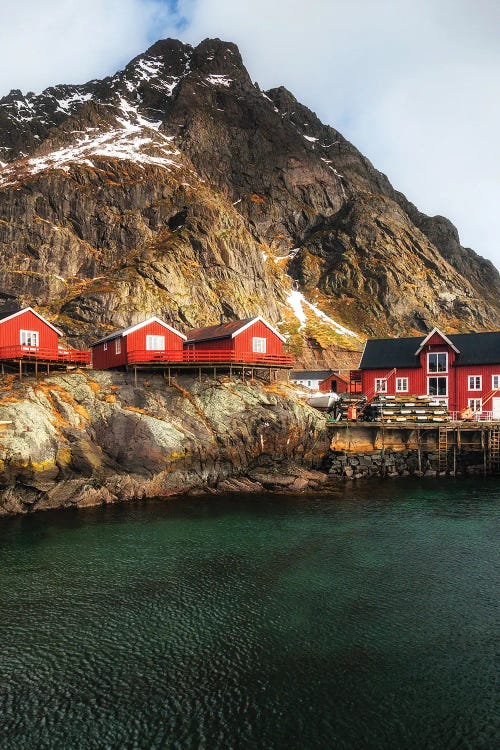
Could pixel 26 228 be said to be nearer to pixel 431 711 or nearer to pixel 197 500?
pixel 197 500

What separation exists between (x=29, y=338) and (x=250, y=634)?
4428 cm

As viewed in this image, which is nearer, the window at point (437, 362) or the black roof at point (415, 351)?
the black roof at point (415, 351)

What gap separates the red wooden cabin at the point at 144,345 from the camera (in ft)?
180

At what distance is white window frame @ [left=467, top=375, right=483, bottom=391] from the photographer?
201ft

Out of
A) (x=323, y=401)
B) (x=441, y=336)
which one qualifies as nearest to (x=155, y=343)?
(x=323, y=401)

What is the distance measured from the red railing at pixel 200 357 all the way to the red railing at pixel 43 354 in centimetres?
639

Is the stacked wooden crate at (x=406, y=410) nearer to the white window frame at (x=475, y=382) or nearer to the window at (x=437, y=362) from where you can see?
the white window frame at (x=475, y=382)

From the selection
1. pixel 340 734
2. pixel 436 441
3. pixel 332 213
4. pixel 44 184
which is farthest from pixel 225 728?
pixel 332 213

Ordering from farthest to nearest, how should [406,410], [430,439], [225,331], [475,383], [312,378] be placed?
[312,378]
[475,383]
[225,331]
[406,410]
[430,439]

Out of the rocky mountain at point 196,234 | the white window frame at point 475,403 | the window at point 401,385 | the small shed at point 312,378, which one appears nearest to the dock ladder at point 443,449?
the white window frame at point 475,403

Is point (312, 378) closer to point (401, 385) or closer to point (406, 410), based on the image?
point (401, 385)

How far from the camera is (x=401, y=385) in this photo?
2594 inches

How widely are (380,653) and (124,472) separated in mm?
29228

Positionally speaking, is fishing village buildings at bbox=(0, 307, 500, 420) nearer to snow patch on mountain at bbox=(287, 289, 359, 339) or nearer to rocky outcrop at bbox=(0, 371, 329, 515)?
rocky outcrop at bbox=(0, 371, 329, 515)
